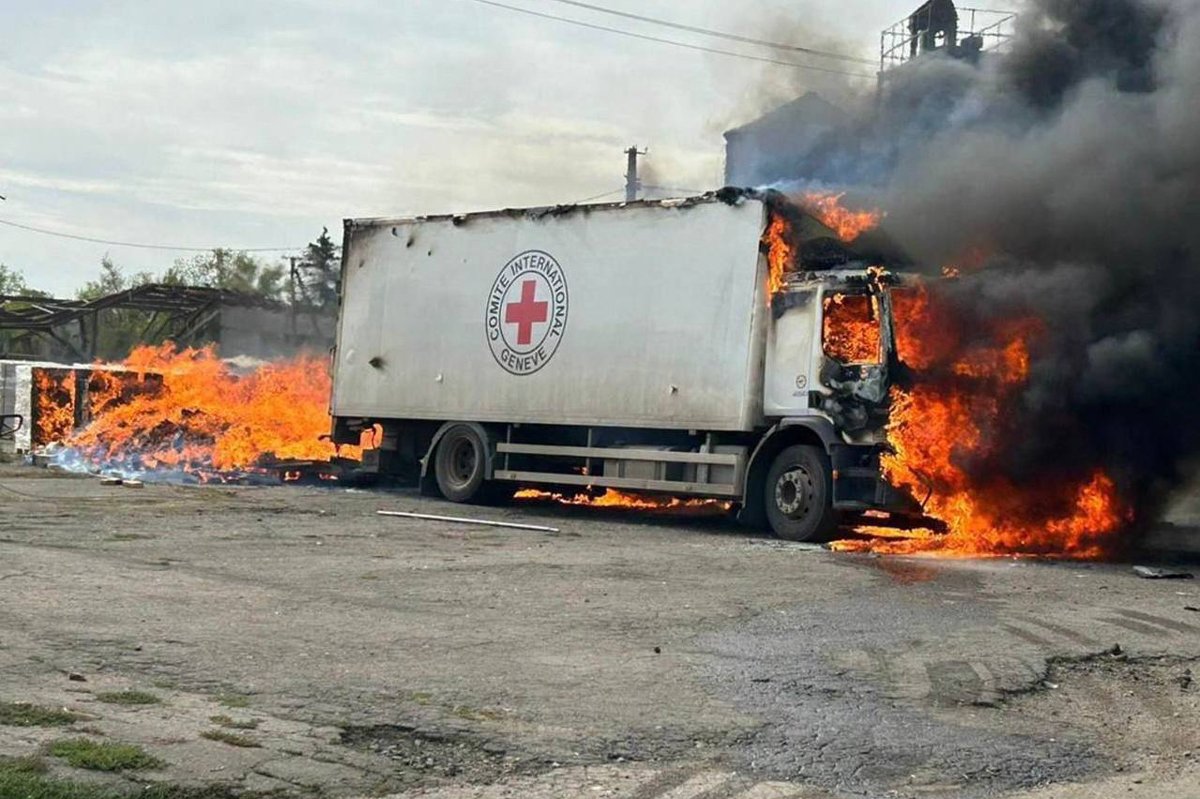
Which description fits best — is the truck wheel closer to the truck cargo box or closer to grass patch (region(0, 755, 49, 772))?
the truck cargo box

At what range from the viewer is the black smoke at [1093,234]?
1244 cm

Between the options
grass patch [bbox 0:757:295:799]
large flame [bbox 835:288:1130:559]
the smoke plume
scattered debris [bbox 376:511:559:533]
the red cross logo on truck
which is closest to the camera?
grass patch [bbox 0:757:295:799]

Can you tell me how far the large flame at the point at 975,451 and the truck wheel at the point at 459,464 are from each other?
584 cm

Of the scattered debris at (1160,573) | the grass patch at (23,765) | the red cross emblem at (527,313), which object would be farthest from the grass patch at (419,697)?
the red cross emblem at (527,313)

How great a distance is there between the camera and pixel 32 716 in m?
5.20

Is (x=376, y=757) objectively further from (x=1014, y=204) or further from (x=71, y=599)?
(x=1014, y=204)

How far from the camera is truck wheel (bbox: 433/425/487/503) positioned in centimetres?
1752

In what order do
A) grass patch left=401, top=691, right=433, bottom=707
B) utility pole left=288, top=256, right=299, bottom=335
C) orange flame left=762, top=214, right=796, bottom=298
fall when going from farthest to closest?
utility pole left=288, top=256, right=299, bottom=335
orange flame left=762, top=214, right=796, bottom=298
grass patch left=401, top=691, right=433, bottom=707

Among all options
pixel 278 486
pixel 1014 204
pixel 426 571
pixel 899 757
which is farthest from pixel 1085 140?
pixel 278 486

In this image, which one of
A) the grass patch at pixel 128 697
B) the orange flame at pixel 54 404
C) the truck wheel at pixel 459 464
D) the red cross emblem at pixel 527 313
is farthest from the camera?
the orange flame at pixel 54 404

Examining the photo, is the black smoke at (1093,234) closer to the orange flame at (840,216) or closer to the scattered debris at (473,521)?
the orange flame at (840,216)

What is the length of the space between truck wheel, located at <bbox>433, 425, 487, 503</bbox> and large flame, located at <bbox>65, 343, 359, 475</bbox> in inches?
142

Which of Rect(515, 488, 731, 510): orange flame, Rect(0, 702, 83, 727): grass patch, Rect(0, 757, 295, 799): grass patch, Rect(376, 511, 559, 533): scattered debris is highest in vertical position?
Rect(515, 488, 731, 510): orange flame

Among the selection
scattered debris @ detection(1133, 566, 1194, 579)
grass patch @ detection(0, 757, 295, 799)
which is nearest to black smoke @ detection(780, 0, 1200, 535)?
scattered debris @ detection(1133, 566, 1194, 579)
